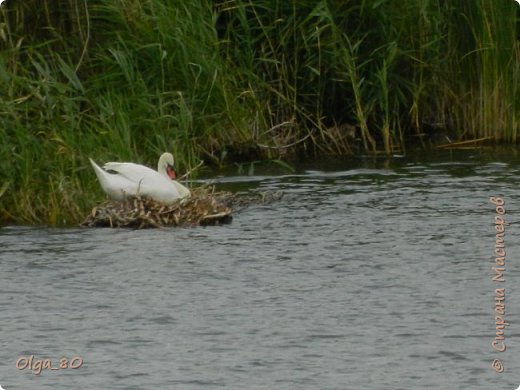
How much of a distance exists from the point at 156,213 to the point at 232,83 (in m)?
3.66

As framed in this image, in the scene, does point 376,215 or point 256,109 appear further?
point 256,109

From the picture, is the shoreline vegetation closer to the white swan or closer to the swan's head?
the white swan

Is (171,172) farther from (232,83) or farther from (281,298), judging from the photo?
(281,298)

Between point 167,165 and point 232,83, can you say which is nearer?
point 167,165

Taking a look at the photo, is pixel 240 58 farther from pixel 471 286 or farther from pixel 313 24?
pixel 471 286

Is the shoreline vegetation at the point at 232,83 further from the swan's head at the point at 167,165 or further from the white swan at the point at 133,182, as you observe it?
the swan's head at the point at 167,165

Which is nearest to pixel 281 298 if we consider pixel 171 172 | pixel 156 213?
pixel 156 213

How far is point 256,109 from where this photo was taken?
17.3 metres

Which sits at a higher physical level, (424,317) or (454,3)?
(454,3)

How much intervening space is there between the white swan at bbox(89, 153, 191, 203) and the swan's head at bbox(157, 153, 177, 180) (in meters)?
Answer: 0.47

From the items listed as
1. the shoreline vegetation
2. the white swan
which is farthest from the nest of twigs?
the shoreline vegetation

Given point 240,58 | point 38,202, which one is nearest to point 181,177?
point 38,202

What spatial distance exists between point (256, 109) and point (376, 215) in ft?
10.8

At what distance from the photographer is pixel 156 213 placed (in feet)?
44.9
